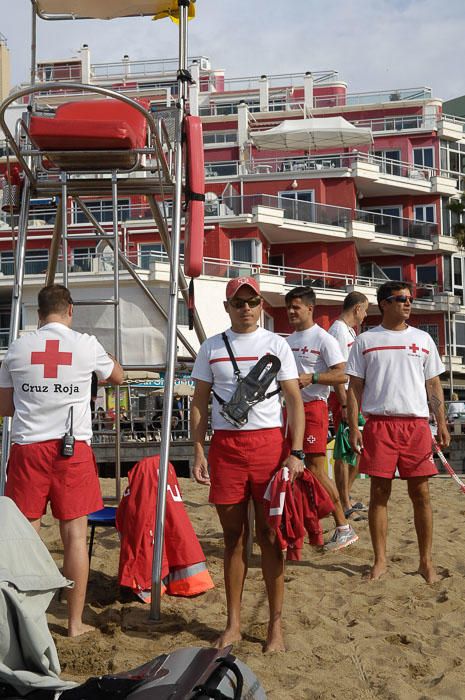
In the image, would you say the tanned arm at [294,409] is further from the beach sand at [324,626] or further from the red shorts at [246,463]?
the beach sand at [324,626]

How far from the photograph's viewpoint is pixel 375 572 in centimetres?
668

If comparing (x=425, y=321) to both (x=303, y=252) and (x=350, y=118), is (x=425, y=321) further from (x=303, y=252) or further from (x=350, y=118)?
(x=350, y=118)

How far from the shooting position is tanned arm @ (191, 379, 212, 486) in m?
5.55

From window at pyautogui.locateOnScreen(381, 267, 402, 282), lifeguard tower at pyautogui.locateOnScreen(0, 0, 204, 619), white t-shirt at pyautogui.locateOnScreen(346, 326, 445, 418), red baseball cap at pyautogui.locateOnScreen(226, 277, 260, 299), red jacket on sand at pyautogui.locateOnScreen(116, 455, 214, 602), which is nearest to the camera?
red baseball cap at pyautogui.locateOnScreen(226, 277, 260, 299)

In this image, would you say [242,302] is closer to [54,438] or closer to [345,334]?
[54,438]

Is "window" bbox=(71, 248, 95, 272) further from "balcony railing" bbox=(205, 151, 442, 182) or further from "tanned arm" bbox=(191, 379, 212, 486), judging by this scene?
"tanned arm" bbox=(191, 379, 212, 486)

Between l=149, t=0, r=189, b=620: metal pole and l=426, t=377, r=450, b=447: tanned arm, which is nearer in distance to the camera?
l=149, t=0, r=189, b=620: metal pole

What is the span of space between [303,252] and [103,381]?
44.7 m

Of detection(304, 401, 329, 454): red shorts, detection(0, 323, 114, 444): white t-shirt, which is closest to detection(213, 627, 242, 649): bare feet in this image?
detection(0, 323, 114, 444): white t-shirt

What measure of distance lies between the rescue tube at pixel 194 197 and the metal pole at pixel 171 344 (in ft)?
Result: 0.23

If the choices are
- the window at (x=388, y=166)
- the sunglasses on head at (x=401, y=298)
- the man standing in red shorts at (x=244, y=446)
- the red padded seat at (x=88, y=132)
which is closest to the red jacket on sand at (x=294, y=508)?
the man standing in red shorts at (x=244, y=446)

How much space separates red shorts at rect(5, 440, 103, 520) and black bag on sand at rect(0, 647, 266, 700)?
248 cm

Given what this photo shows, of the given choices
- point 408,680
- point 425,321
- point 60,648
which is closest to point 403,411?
point 408,680

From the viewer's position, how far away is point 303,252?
1969 inches
